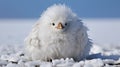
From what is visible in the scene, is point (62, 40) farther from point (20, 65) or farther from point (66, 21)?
point (20, 65)

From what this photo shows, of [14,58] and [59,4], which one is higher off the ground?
[59,4]

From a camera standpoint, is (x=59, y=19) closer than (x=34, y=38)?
Yes

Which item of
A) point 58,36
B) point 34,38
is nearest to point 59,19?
point 58,36

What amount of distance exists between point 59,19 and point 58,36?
0.28m

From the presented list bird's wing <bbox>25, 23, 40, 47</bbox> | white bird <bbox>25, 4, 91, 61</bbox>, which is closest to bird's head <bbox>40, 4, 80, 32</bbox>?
white bird <bbox>25, 4, 91, 61</bbox>

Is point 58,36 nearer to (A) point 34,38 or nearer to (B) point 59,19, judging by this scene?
(B) point 59,19

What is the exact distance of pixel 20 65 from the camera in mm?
7309

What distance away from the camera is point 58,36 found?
7.63 meters

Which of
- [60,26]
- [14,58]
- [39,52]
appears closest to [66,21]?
[60,26]

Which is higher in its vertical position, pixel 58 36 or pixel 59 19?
pixel 59 19

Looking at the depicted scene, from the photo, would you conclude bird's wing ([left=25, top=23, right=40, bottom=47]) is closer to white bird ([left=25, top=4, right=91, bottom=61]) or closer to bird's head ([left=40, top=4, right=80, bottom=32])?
white bird ([left=25, top=4, right=91, bottom=61])

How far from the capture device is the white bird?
7648 mm

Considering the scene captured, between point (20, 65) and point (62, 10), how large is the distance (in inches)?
46.9

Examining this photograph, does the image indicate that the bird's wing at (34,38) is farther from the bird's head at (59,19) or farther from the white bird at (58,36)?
the bird's head at (59,19)
